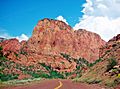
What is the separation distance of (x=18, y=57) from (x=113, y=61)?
10837 cm

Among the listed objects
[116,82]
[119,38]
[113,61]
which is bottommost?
[116,82]

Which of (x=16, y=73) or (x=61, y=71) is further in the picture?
(x=61, y=71)

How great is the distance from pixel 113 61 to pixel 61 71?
15317 centimetres

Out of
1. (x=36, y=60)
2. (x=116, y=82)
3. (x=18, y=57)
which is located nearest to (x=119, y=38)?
(x=116, y=82)

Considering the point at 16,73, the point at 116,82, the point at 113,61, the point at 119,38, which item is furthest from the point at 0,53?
the point at 16,73

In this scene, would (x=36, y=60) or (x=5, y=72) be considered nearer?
(x=5, y=72)

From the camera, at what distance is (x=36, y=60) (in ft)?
554

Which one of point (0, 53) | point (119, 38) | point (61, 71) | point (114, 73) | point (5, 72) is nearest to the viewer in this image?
point (114, 73)

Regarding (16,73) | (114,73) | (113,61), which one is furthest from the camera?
(16,73)

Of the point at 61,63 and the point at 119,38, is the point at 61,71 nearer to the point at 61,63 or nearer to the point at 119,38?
the point at 61,63

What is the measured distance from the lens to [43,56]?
19362 cm

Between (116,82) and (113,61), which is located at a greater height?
(113,61)

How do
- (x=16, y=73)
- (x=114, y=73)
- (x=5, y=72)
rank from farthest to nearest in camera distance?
(x=16, y=73) → (x=5, y=72) → (x=114, y=73)

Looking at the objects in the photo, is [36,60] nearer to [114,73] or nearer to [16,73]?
[16,73]
